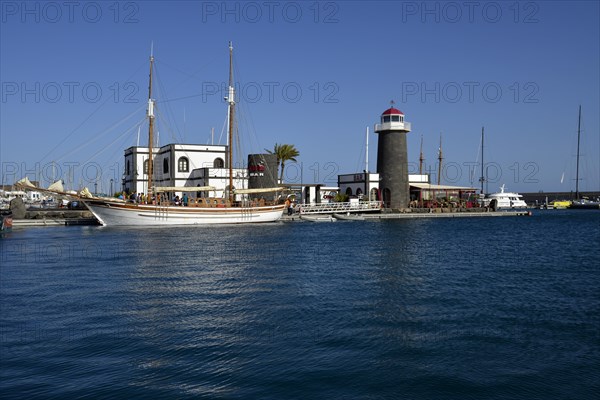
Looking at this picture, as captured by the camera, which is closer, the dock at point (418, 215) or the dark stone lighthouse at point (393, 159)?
the dock at point (418, 215)

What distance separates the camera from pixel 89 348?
11.2m

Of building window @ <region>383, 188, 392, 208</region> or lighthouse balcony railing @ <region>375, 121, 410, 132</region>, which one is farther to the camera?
building window @ <region>383, 188, 392, 208</region>

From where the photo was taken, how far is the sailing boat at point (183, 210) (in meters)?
48.6

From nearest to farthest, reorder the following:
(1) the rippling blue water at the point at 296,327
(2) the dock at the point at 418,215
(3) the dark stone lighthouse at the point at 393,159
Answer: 1. (1) the rippling blue water at the point at 296,327
2. (2) the dock at the point at 418,215
3. (3) the dark stone lighthouse at the point at 393,159

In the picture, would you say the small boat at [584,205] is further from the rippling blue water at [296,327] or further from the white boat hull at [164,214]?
the rippling blue water at [296,327]

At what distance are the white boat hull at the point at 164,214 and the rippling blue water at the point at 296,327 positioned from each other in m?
22.1

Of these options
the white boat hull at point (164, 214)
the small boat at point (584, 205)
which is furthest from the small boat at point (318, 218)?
the small boat at point (584, 205)

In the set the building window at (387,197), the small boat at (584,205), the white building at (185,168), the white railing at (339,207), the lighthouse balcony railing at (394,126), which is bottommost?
the small boat at (584,205)

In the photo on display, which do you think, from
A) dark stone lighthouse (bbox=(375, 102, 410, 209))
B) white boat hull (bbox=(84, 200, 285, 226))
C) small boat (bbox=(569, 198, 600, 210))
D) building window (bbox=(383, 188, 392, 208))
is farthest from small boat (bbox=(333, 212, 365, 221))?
small boat (bbox=(569, 198, 600, 210))

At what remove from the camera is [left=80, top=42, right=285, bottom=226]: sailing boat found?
48.6m

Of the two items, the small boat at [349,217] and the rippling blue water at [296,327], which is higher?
the rippling blue water at [296,327]

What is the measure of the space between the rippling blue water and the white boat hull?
2212 cm

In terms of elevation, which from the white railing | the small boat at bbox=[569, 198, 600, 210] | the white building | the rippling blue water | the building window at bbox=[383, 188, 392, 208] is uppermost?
the white building

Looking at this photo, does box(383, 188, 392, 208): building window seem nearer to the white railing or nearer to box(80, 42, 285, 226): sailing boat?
the white railing
